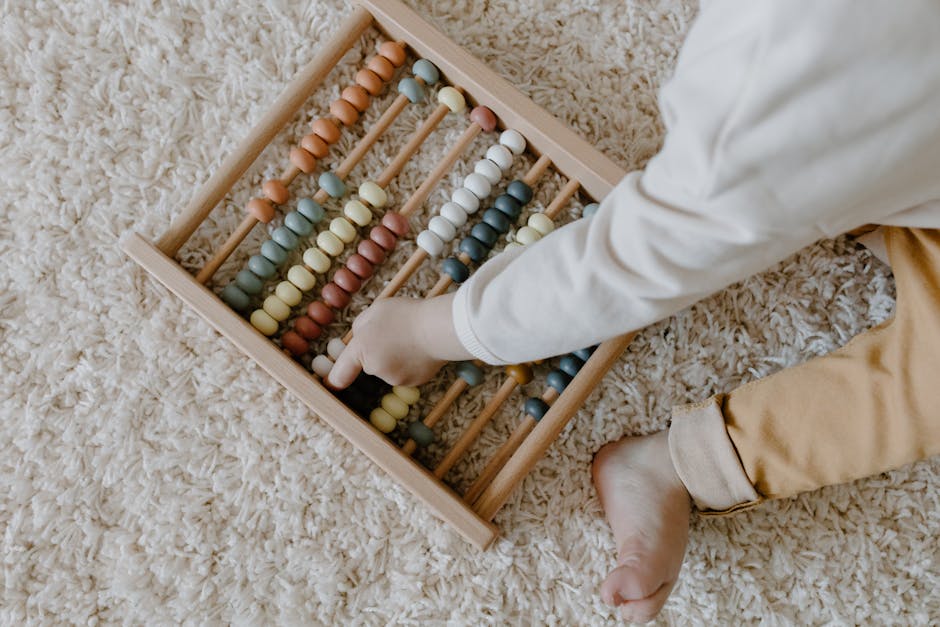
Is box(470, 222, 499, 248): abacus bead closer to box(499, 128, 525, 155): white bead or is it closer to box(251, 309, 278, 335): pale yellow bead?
box(499, 128, 525, 155): white bead

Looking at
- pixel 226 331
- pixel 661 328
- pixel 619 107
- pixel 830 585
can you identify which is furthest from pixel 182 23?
pixel 830 585

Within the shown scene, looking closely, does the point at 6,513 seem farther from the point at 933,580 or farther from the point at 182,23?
the point at 933,580

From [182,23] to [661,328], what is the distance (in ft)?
1.62

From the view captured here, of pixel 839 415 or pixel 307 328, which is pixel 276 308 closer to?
pixel 307 328

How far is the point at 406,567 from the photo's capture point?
63 centimetres

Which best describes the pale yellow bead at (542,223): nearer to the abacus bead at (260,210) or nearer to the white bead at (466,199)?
the white bead at (466,199)

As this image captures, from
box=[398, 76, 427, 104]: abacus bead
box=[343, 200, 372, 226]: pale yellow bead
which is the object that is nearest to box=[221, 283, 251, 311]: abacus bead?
box=[343, 200, 372, 226]: pale yellow bead

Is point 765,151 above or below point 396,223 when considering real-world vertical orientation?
above

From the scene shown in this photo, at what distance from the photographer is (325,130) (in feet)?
2.06

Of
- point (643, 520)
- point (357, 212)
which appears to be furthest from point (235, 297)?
point (643, 520)

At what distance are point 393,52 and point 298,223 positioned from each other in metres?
0.17

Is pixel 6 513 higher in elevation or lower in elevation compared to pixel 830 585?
lower

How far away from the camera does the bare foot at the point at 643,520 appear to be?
59cm

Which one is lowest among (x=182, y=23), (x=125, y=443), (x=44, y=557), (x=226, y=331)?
(x=44, y=557)
